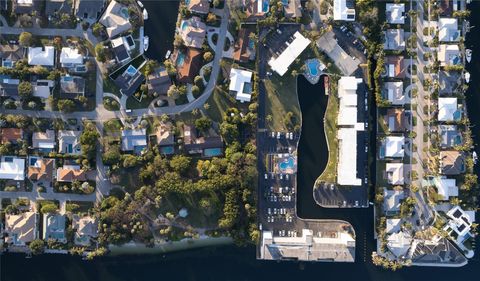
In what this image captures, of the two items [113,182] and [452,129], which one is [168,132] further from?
[452,129]

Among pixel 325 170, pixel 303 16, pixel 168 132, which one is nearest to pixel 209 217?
pixel 168 132

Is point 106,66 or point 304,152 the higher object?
point 106,66

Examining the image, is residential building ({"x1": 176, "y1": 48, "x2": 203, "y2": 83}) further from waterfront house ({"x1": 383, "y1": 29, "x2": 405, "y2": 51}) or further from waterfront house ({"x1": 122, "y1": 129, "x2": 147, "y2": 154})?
waterfront house ({"x1": 383, "y1": 29, "x2": 405, "y2": 51})

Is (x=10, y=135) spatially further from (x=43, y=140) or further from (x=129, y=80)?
(x=129, y=80)

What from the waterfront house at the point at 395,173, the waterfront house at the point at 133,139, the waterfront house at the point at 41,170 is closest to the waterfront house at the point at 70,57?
the waterfront house at the point at 133,139

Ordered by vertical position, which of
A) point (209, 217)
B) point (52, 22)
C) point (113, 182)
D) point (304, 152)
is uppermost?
point (52, 22)
